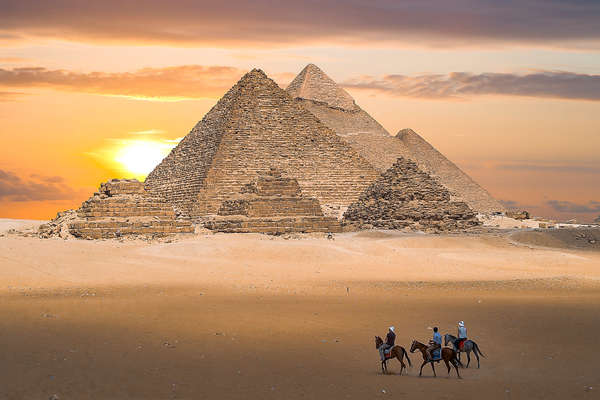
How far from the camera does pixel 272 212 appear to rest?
32406 millimetres

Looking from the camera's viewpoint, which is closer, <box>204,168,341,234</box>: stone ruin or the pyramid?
<box>204,168,341,234</box>: stone ruin

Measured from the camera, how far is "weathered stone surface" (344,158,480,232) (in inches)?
1352

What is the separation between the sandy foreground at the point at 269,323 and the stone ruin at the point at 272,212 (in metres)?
9.32

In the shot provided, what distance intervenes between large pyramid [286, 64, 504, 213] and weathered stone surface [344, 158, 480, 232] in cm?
4414

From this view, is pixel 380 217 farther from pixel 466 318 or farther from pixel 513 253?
pixel 466 318

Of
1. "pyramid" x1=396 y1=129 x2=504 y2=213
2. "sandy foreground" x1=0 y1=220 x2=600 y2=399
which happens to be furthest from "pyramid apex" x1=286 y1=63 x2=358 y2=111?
"sandy foreground" x1=0 y1=220 x2=600 y2=399

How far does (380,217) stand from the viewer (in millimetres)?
35250

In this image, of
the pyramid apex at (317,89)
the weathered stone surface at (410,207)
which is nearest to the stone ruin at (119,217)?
the weathered stone surface at (410,207)

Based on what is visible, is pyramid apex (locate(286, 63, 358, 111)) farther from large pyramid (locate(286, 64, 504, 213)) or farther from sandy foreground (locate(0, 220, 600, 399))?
sandy foreground (locate(0, 220, 600, 399))

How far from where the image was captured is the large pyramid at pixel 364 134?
8262 cm

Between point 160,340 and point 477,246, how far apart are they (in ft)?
66.1

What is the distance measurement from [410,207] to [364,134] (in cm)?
5185

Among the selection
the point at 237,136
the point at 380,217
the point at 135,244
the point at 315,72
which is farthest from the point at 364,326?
the point at 315,72

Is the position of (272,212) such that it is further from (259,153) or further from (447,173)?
(447,173)
